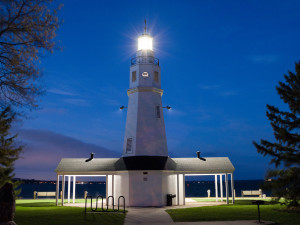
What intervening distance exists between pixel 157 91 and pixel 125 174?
7.03m

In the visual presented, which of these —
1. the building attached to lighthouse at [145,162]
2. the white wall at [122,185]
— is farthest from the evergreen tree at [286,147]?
the white wall at [122,185]

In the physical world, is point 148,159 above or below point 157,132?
below

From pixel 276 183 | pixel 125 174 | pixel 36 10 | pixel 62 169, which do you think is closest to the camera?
pixel 36 10

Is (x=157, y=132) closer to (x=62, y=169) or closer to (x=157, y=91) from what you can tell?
(x=157, y=91)

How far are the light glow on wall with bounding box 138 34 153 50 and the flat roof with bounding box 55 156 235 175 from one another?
918 centimetres

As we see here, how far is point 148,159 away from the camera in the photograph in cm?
2242

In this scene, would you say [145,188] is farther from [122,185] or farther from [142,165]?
[122,185]

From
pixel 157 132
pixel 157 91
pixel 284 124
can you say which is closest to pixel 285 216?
pixel 284 124

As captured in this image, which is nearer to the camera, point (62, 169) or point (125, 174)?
point (125, 174)

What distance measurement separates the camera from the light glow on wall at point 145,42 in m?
25.1

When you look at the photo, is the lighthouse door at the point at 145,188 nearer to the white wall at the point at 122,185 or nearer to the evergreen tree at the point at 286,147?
the white wall at the point at 122,185

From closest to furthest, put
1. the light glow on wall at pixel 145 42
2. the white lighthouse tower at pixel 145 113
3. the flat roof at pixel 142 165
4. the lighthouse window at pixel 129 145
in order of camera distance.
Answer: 1. the flat roof at pixel 142 165
2. the white lighthouse tower at pixel 145 113
3. the lighthouse window at pixel 129 145
4. the light glow on wall at pixel 145 42

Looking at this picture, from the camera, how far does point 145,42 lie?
2516 centimetres

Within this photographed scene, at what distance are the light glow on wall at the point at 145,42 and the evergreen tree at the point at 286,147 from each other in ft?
37.5
